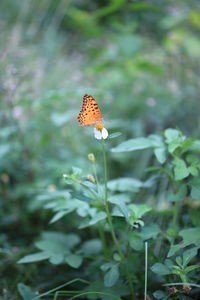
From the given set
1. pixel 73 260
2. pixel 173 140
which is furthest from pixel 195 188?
pixel 73 260

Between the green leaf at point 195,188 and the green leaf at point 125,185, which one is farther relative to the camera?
the green leaf at point 125,185

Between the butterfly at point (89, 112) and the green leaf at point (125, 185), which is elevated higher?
the butterfly at point (89, 112)

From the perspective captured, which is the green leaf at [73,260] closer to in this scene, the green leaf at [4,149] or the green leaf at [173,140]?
the green leaf at [173,140]

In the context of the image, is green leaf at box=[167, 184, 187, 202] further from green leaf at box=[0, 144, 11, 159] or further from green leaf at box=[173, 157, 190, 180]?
green leaf at box=[0, 144, 11, 159]

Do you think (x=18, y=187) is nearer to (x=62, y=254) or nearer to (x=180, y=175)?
(x=62, y=254)

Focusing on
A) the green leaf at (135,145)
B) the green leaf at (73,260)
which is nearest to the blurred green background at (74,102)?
the green leaf at (73,260)

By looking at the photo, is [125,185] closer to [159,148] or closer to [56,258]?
[159,148]

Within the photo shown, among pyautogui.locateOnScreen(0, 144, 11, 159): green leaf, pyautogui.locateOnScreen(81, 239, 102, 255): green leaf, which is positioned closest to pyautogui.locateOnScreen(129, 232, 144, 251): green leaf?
pyautogui.locateOnScreen(81, 239, 102, 255): green leaf
